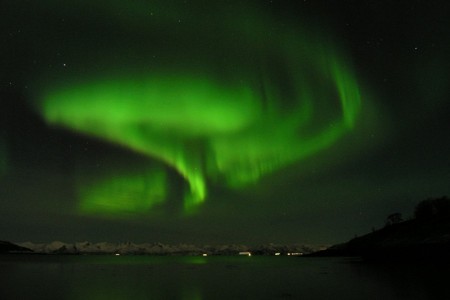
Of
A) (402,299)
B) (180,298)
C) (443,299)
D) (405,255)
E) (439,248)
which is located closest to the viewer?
(443,299)

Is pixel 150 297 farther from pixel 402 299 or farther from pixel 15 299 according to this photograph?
pixel 402 299

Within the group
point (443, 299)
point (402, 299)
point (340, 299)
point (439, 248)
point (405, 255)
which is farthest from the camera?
point (405, 255)

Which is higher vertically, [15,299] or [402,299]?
[15,299]

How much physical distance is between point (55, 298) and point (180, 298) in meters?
12.5

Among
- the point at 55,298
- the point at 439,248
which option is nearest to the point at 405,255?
the point at 439,248

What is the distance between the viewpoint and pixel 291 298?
129 ft

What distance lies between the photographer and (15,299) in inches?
1581

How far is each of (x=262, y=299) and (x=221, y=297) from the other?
4848 millimetres

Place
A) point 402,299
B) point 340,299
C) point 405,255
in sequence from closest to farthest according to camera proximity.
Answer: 1. point 402,299
2. point 340,299
3. point 405,255

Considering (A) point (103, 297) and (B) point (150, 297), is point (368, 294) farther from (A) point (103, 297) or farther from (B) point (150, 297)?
(A) point (103, 297)

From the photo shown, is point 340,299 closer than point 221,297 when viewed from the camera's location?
Yes

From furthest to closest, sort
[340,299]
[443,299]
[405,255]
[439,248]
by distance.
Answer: [405,255] < [439,248] < [340,299] < [443,299]

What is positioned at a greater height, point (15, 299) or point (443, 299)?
point (15, 299)

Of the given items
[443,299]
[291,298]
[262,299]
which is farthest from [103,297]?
[443,299]
